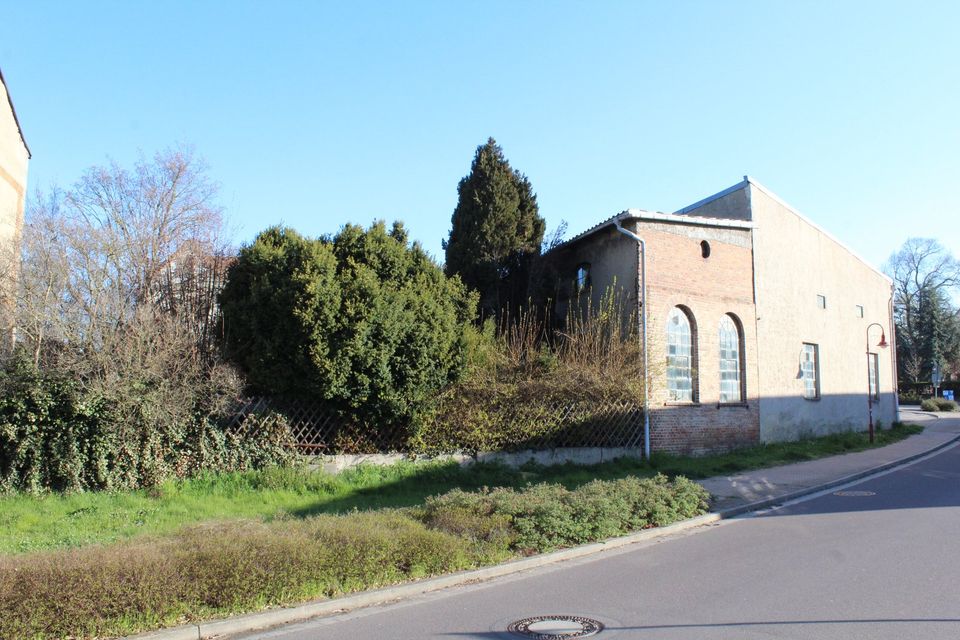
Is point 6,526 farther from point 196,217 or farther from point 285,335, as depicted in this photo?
point 196,217

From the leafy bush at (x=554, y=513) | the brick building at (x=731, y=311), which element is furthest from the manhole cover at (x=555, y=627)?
the brick building at (x=731, y=311)

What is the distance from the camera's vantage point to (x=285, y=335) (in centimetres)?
1267

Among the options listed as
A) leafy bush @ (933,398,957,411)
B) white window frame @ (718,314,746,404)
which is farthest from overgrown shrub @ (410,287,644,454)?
leafy bush @ (933,398,957,411)

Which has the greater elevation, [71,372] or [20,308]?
[20,308]

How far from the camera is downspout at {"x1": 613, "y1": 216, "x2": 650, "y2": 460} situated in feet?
57.6

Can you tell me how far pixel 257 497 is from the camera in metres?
11.6

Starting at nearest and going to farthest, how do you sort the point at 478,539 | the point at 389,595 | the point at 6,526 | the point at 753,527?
the point at 389,595, the point at 478,539, the point at 6,526, the point at 753,527

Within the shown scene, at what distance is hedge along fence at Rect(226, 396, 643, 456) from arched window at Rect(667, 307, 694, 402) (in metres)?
1.96

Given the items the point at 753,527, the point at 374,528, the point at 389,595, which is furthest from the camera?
the point at 753,527

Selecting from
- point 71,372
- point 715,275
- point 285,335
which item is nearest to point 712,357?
point 715,275

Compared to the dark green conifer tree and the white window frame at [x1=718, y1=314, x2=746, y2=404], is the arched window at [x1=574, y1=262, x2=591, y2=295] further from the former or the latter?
the white window frame at [x1=718, y1=314, x2=746, y2=404]

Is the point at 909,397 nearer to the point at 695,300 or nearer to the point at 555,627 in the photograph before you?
the point at 695,300

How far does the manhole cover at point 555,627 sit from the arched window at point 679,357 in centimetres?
1316

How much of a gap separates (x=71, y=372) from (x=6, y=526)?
102 inches
